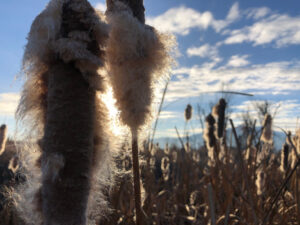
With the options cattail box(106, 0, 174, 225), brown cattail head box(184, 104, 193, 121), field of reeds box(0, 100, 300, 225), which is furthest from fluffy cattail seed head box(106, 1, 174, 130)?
brown cattail head box(184, 104, 193, 121)

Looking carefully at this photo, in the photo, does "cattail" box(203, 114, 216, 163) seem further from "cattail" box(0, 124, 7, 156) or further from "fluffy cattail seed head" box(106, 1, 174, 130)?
"cattail" box(0, 124, 7, 156)

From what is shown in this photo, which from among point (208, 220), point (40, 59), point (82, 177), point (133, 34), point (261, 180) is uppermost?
point (133, 34)

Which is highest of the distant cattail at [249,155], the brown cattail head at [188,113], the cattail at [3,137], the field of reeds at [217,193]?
the brown cattail head at [188,113]

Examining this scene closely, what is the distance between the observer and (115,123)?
1143 millimetres

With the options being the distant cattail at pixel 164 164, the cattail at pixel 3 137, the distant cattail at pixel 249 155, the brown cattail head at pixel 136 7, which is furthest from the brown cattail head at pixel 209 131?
the cattail at pixel 3 137

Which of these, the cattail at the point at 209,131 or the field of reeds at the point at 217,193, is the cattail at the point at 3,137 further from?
the cattail at the point at 209,131

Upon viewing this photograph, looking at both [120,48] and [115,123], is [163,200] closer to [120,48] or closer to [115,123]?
[115,123]

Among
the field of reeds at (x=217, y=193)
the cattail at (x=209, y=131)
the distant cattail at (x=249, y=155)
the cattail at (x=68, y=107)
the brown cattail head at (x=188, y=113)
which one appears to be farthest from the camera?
the brown cattail head at (x=188, y=113)

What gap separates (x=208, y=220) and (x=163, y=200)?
84 cm

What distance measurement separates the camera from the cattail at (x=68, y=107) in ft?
2.64

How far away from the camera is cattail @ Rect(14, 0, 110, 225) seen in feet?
2.64

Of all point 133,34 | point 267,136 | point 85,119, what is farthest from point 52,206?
point 267,136

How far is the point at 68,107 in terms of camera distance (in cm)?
81

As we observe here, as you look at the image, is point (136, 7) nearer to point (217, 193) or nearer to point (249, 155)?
point (249, 155)
